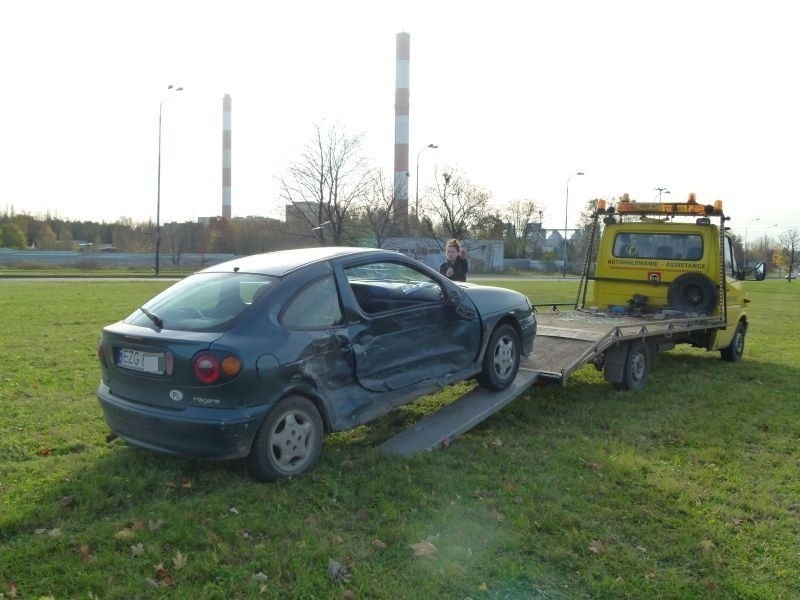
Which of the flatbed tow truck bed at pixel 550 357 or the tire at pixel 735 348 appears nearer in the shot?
the flatbed tow truck bed at pixel 550 357

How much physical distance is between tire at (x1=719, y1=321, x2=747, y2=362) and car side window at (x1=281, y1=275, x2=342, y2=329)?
757 cm

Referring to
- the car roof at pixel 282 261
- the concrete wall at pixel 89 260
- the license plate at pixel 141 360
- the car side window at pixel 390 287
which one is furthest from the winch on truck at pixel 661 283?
the concrete wall at pixel 89 260

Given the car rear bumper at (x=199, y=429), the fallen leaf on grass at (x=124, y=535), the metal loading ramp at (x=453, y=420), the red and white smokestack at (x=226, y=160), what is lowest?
the fallen leaf on grass at (x=124, y=535)

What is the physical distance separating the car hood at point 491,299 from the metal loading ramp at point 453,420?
0.74 meters

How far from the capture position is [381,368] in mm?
5082

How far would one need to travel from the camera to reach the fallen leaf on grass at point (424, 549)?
11.9 feet

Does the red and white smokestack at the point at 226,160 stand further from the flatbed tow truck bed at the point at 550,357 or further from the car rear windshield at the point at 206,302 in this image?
the car rear windshield at the point at 206,302

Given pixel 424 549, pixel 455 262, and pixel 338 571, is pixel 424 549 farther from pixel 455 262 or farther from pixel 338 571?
pixel 455 262

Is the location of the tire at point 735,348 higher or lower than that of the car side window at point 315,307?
lower

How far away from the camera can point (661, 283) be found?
387 inches

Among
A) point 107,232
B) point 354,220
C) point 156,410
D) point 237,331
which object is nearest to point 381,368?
point 237,331

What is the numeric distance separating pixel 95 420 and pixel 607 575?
439cm

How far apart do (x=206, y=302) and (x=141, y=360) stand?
56 cm

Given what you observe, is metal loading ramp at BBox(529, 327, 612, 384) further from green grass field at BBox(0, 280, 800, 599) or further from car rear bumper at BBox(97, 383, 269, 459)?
car rear bumper at BBox(97, 383, 269, 459)
